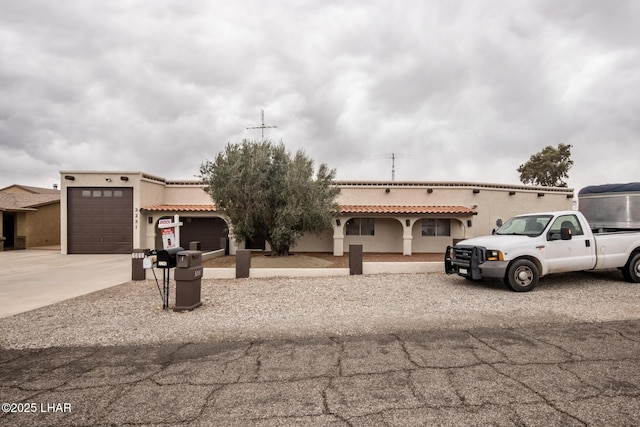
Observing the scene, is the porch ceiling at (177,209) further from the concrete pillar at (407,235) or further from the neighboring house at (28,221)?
the neighboring house at (28,221)

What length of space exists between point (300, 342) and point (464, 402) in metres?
2.57

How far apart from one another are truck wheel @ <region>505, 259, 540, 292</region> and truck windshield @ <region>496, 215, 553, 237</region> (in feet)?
2.87

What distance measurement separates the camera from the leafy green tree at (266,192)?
1422cm

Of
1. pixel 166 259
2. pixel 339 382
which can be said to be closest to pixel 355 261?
pixel 166 259

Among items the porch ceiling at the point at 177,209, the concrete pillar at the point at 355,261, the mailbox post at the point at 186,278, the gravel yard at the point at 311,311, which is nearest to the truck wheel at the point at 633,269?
the gravel yard at the point at 311,311

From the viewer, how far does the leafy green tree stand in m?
14.2

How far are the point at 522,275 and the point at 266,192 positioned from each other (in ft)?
30.3

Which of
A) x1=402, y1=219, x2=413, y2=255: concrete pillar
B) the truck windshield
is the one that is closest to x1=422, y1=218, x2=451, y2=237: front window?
x1=402, y1=219, x2=413, y2=255: concrete pillar

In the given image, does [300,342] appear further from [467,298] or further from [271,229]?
[271,229]

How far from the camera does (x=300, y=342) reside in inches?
213

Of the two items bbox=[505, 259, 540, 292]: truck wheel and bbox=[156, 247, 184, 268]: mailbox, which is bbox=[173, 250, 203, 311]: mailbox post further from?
bbox=[505, 259, 540, 292]: truck wheel

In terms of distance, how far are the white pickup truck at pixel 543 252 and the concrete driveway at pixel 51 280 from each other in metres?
10.2

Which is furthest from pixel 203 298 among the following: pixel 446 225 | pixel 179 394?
pixel 446 225

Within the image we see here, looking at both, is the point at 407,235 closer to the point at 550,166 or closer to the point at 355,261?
the point at 355,261
